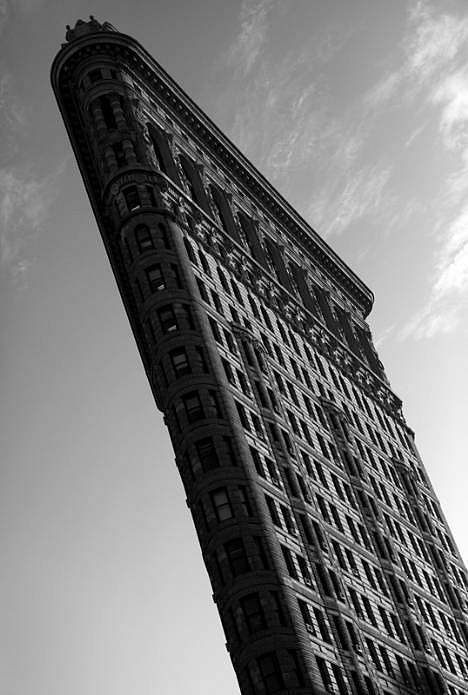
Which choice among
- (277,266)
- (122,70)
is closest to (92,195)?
(122,70)

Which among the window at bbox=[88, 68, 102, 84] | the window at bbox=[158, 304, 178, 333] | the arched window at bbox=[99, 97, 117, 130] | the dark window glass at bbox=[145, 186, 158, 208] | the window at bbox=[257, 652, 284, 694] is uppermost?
the window at bbox=[88, 68, 102, 84]

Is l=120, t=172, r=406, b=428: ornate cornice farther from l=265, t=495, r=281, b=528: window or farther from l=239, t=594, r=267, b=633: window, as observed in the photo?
l=239, t=594, r=267, b=633: window

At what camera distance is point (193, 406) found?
293 ft

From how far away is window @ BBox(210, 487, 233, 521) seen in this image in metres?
82.9

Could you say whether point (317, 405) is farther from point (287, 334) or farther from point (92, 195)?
point (92, 195)

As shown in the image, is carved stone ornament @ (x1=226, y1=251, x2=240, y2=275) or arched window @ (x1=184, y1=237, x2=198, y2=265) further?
carved stone ornament @ (x1=226, y1=251, x2=240, y2=275)

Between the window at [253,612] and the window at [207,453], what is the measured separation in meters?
11.3

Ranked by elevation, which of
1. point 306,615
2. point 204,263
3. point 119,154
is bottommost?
point 306,615

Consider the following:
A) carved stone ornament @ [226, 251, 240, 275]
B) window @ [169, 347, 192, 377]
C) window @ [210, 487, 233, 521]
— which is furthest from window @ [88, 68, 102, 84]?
window @ [210, 487, 233, 521]

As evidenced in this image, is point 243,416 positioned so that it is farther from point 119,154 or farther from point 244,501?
point 119,154

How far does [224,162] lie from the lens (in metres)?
128

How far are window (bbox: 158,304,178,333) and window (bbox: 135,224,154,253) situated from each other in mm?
7234

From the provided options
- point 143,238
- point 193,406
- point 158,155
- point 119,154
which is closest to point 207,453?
point 193,406

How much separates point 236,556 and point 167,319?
23367 mm
